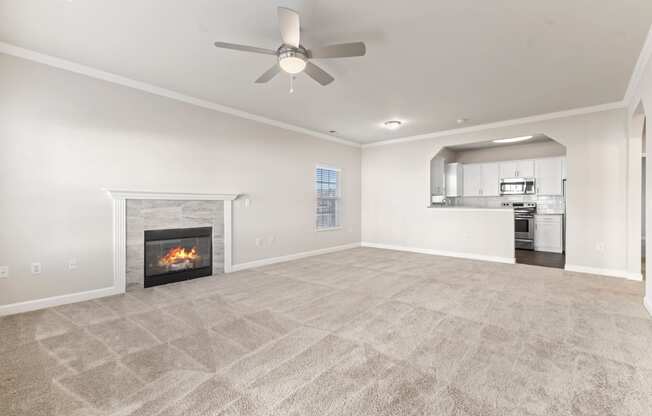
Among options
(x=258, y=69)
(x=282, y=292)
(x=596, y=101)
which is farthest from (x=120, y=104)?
(x=596, y=101)

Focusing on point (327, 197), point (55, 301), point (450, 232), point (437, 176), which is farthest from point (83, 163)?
point (437, 176)

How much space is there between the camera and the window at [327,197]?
267 inches

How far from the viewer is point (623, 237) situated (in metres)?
4.54

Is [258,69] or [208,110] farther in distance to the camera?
[208,110]

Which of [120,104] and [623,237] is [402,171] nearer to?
[623,237]

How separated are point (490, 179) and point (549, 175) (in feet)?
4.02

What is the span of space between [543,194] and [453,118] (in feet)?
11.8

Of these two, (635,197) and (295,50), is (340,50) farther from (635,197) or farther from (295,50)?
(635,197)

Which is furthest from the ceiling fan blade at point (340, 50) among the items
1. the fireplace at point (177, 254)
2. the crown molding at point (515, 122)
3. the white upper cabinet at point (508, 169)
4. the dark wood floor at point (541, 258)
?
the white upper cabinet at point (508, 169)

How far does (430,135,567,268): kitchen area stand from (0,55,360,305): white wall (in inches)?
189

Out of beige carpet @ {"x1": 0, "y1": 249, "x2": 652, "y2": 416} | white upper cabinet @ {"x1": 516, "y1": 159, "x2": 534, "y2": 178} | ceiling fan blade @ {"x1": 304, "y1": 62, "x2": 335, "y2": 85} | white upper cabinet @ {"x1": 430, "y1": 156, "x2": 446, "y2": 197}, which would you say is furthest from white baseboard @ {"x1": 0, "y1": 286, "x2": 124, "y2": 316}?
white upper cabinet @ {"x1": 516, "y1": 159, "x2": 534, "y2": 178}

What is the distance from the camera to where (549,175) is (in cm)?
693

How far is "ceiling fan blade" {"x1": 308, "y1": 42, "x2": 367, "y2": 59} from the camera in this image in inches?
95.0

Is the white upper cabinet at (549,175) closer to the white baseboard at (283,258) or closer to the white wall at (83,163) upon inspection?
the white baseboard at (283,258)
